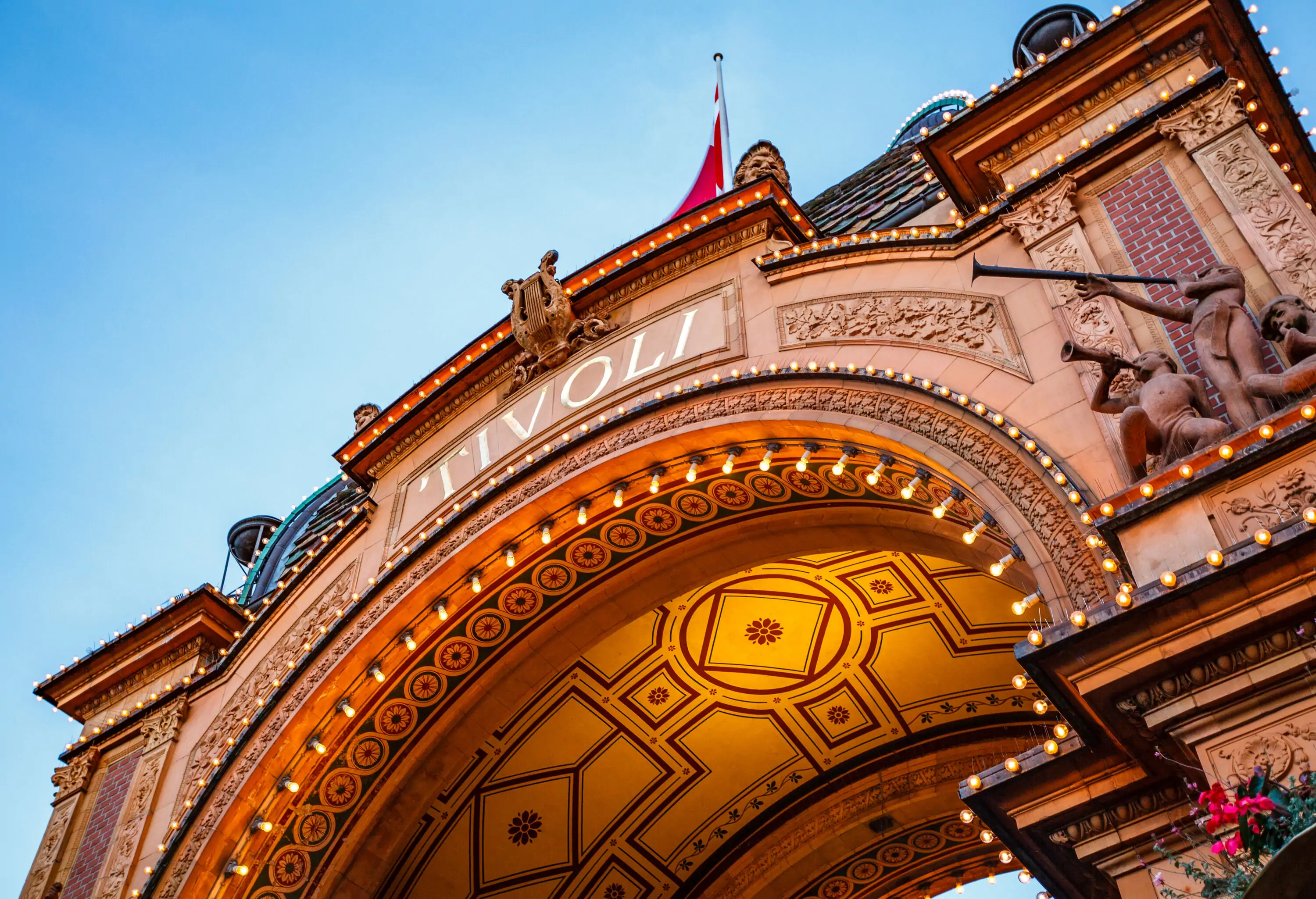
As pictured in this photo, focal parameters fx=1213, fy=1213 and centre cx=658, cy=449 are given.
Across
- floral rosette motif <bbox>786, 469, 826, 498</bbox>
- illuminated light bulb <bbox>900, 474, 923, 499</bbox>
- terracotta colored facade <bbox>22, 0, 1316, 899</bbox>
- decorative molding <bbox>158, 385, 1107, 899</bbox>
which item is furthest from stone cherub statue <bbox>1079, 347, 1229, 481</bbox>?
floral rosette motif <bbox>786, 469, 826, 498</bbox>

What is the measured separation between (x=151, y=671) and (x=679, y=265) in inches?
290

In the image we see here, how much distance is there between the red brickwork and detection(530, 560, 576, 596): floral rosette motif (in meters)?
4.76

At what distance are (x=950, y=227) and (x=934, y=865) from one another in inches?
286

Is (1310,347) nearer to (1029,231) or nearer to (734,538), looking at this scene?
(1029,231)

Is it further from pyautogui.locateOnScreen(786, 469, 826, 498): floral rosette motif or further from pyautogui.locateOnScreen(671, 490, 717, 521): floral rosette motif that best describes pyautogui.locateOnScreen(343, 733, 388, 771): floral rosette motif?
pyautogui.locateOnScreen(786, 469, 826, 498): floral rosette motif

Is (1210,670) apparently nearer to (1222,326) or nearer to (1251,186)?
(1222,326)

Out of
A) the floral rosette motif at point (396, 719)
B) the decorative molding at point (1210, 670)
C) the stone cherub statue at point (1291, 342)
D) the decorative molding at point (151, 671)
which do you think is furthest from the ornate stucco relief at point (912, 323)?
the decorative molding at point (151, 671)

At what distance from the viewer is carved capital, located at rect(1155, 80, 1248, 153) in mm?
7773

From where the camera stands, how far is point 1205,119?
25.9ft

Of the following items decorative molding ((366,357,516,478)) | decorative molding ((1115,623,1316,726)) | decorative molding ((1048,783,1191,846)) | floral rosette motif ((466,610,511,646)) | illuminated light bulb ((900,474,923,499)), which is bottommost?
decorative molding ((1048,783,1191,846))

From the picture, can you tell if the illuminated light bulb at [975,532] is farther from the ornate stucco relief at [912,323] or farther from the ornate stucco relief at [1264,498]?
the ornate stucco relief at [1264,498]

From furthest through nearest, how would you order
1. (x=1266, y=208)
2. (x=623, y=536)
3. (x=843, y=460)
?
1. (x=623, y=536)
2. (x=843, y=460)
3. (x=1266, y=208)

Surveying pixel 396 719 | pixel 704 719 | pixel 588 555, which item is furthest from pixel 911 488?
pixel 396 719

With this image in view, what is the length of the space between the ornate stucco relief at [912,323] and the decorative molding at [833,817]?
17.5ft
